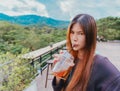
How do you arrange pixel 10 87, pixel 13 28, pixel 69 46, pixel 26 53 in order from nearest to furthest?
pixel 69 46 < pixel 10 87 < pixel 26 53 < pixel 13 28

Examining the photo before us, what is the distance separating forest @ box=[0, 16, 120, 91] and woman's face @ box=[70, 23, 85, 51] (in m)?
0.19

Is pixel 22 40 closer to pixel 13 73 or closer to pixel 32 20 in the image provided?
pixel 32 20

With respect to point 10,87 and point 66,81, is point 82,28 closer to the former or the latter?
point 66,81

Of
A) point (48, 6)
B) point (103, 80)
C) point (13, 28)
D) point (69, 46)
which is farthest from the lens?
point (13, 28)

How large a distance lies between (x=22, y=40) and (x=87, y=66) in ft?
22.6

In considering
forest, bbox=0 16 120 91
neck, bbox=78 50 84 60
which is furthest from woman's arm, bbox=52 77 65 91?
forest, bbox=0 16 120 91

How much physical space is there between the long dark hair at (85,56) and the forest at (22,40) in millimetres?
174

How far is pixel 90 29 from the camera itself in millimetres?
987

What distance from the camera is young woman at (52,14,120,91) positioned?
95 cm

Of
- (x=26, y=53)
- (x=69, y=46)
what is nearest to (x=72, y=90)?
(x=69, y=46)

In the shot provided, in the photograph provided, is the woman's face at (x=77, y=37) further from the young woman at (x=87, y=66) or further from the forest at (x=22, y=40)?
the forest at (x=22, y=40)

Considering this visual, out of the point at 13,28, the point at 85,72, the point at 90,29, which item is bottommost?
the point at 13,28

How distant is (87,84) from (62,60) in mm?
126

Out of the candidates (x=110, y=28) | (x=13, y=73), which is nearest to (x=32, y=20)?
(x=13, y=73)
